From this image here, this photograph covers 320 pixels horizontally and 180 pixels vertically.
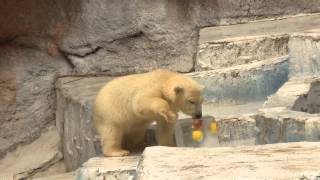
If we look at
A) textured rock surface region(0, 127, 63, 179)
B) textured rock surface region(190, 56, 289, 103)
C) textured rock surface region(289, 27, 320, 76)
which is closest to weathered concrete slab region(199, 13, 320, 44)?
textured rock surface region(289, 27, 320, 76)

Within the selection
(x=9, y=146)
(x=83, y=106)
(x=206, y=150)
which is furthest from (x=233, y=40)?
(x=206, y=150)

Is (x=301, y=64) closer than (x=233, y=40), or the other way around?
(x=301, y=64)

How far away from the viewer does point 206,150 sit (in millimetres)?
3166

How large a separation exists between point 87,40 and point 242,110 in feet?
8.24

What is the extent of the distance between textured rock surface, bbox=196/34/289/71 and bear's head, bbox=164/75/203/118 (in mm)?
2049

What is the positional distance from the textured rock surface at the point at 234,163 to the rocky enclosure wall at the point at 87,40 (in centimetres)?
405

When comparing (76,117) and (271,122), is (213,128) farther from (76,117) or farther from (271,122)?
(76,117)

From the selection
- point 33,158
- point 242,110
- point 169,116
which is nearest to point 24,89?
point 33,158

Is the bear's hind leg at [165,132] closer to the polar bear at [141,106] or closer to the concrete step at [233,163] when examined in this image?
the polar bear at [141,106]

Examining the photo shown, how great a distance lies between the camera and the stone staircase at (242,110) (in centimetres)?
288

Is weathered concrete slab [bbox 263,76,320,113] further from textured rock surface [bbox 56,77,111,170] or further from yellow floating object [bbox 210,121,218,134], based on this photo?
textured rock surface [bbox 56,77,111,170]

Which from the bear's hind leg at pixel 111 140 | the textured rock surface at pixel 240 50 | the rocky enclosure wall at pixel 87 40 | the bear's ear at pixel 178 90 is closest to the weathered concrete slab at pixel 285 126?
the bear's ear at pixel 178 90

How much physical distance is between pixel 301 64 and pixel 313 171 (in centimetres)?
312

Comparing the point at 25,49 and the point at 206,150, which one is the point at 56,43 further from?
the point at 206,150
